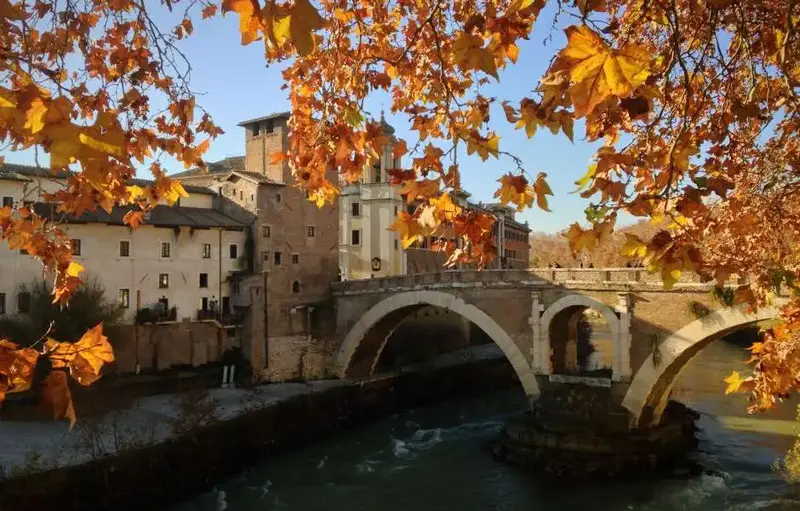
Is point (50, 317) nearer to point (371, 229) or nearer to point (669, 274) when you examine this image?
point (371, 229)

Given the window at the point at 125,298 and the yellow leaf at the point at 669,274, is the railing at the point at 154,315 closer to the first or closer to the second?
the window at the point at 125,298

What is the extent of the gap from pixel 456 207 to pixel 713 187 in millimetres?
1055

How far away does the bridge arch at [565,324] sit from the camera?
1892 centimetres

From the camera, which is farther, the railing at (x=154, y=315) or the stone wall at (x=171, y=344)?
the railing at (x=154, y=315)

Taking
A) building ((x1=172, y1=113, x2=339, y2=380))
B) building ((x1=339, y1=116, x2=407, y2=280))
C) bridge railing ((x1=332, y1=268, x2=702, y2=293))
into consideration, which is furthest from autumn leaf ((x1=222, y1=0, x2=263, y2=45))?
building ((x1=339, y1=116, x2=407, y2=280))

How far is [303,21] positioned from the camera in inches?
71.4

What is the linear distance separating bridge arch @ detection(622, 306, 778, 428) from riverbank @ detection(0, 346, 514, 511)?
31.9ft

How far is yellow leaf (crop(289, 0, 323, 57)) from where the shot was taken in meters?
A: 1.80

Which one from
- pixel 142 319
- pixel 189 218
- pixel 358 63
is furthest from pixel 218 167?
pixel 358 63

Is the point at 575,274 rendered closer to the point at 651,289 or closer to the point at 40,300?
the point at 651,289

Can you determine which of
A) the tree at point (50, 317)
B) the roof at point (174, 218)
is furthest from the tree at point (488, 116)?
the roof at point (174, 218)

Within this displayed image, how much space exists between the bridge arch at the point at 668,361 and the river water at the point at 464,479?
190 cm

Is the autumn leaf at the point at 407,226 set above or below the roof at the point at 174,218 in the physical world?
below

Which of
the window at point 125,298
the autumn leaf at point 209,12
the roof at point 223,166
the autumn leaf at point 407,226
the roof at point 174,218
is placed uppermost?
the roof at point 223,166
